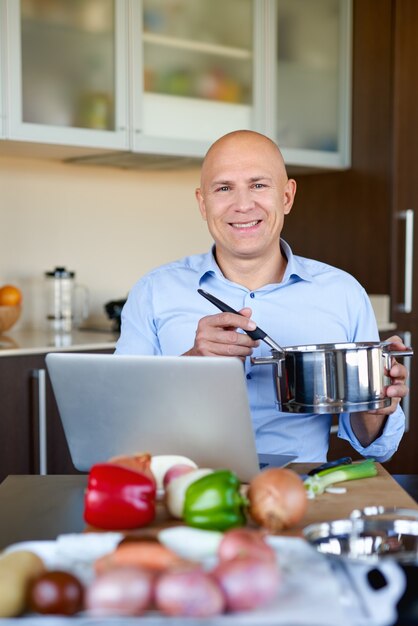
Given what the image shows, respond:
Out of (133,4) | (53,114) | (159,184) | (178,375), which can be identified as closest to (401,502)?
(178,375)

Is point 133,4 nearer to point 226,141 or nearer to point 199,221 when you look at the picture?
point 199,221

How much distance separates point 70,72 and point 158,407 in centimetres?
203

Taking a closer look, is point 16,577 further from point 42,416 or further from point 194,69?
point 194,69

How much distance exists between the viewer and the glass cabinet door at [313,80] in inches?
140

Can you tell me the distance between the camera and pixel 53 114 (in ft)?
9.55

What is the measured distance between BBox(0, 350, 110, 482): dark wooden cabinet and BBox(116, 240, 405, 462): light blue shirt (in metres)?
0.75

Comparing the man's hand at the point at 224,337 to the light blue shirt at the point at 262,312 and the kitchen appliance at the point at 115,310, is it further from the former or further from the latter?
the kitchen appliance at the point at 115,310

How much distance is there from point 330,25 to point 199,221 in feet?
3.14

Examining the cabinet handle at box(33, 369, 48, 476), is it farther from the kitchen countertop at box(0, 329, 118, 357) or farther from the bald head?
the bald head

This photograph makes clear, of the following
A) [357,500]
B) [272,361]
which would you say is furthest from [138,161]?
[357,500]

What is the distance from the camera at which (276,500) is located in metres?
1.01

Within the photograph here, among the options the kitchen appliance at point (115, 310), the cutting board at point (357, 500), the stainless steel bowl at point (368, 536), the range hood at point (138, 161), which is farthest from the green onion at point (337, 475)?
the range hood at point (138, 161)

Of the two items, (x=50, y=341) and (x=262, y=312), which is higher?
(x=262, y=312)

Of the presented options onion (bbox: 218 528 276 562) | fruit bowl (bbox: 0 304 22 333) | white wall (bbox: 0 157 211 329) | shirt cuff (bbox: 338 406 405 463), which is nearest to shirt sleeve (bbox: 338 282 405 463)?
shirt cuff (bbox: 338 406 405 463)
